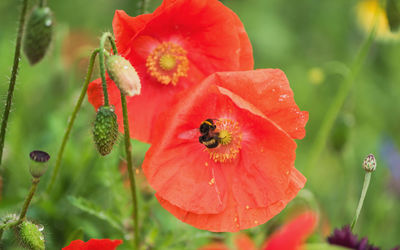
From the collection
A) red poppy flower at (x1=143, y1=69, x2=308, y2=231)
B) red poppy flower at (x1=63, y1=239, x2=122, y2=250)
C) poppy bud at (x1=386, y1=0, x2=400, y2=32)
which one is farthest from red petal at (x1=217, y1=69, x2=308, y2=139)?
poppy bud at (x1=386, y1=0, x2=400, y2=32)

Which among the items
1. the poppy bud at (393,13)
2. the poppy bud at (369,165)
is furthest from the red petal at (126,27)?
the poppy bud at (393,13)

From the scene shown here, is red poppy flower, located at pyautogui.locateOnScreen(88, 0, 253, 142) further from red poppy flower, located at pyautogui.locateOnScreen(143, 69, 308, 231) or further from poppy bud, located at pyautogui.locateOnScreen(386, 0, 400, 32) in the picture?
poppy bud, located at pyautogui.locateOnScreen(386, 0, 400, 32)

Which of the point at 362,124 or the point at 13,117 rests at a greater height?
the point at 13,117

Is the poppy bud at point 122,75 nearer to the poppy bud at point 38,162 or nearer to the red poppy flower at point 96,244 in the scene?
the poppy bud at point 38,162

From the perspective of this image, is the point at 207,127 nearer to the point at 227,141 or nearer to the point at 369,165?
→ the point at 227,141

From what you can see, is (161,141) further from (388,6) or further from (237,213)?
(388,6)

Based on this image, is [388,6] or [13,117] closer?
[388,6]

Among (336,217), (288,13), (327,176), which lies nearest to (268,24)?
(288,13)
